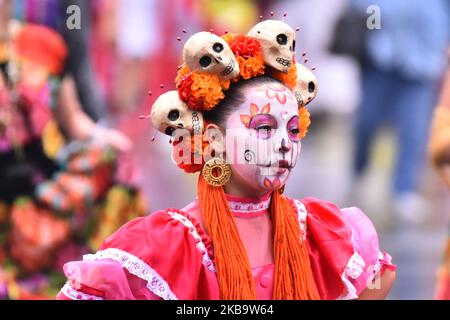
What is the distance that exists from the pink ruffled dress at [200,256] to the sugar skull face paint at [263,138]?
0.10 m

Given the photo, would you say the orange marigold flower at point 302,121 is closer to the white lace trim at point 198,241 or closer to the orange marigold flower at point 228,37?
the orange marigold flower at point 228,37

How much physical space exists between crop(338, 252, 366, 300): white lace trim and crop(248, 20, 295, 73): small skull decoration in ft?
1.76

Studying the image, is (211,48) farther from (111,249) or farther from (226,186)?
(111,249)

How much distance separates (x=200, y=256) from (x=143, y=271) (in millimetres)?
156

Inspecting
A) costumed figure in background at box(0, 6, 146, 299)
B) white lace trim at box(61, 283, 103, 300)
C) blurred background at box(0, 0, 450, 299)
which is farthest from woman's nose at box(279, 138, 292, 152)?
blurred background at box(0, 0, 450, 299)

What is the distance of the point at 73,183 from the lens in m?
4.88

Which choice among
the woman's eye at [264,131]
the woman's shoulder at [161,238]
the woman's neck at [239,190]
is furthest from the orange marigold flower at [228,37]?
the woman's shoulder at [161,238]

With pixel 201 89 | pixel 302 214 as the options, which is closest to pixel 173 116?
pixel 201 89

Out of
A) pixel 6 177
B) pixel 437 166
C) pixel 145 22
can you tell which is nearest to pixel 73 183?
pixel 6 177

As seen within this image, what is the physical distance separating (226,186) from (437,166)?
130 cm

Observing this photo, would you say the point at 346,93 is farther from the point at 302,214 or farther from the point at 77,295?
the point at 77,295

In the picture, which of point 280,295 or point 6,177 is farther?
point 6,177

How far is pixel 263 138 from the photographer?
3088 millimetres

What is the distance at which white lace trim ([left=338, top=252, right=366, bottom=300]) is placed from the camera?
3.19 m
